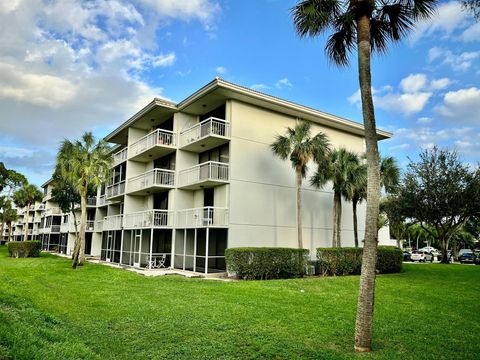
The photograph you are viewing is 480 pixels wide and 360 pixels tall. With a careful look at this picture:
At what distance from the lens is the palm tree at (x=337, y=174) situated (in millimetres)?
22469

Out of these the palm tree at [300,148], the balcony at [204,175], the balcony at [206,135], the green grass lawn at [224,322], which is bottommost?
the green grass lawn at [224,322]

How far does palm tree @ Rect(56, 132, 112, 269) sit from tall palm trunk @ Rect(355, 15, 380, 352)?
19996mm

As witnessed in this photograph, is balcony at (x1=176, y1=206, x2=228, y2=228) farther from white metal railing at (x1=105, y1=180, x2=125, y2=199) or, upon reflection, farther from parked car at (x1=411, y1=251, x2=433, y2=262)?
parked car at (x1=411, y1=251, x2=433, y2=262)

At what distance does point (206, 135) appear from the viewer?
21234mm

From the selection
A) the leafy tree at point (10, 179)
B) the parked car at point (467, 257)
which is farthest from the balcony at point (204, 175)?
the leafy tree at point (10, 179)

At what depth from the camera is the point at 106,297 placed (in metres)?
11.9

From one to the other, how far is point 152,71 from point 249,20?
19.8ft

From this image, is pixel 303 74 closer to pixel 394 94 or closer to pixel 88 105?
pixel 394 94

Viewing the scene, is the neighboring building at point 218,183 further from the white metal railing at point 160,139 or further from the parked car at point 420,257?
the parked car at point 420,257

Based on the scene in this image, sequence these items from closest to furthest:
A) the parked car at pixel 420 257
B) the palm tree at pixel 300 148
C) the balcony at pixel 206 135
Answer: the palm tree at pixel 300 148
the balcony at pixel 206 135
the parked car at pixel 420 257

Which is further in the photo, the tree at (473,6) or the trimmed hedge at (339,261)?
the trimmed hedge at (339,261)

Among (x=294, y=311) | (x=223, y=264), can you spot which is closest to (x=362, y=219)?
(x=223, y=264)

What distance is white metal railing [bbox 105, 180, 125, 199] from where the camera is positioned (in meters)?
30.2

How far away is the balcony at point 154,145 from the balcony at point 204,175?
2.16 meters
